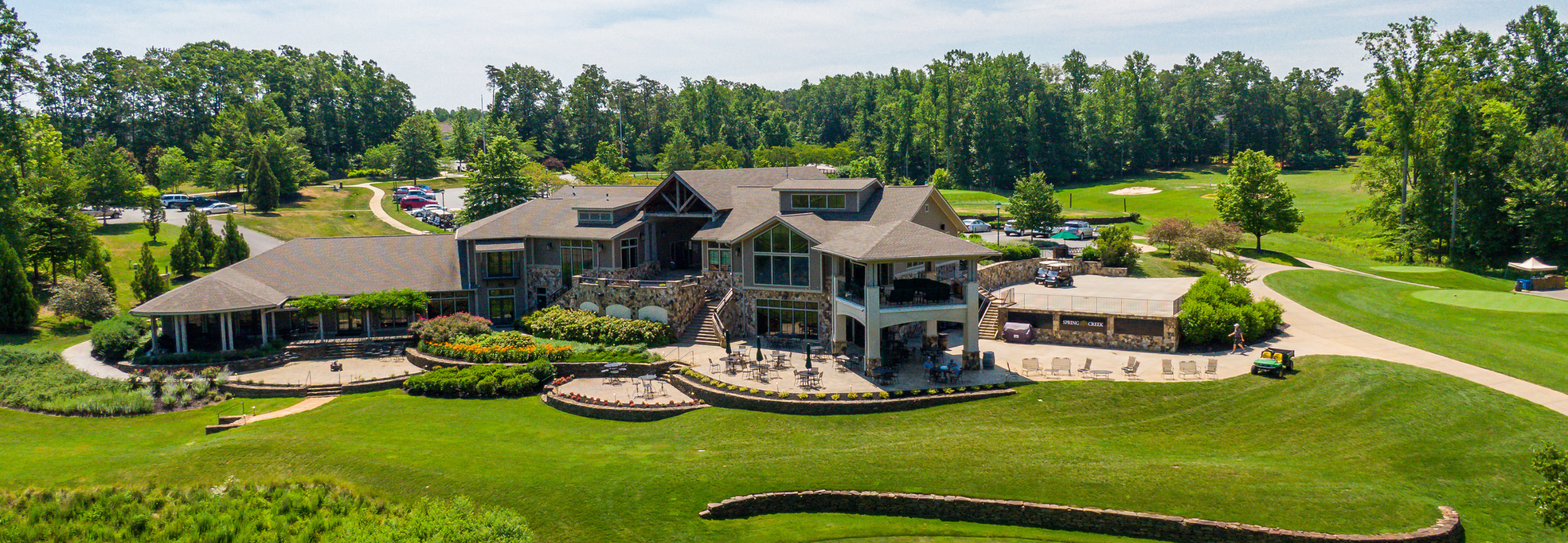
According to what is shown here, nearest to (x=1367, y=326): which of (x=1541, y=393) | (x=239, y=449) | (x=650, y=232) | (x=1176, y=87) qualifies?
(x=1541, y=393)

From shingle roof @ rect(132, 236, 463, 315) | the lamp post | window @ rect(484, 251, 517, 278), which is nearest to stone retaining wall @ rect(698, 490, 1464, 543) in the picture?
window @ rect(484, 251, 517, 278)

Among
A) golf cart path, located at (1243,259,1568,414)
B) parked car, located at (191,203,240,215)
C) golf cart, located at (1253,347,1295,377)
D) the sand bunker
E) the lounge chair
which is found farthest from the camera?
the sand bunker

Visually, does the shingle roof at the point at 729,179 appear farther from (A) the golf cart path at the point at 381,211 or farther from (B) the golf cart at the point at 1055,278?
(A) the golf cart path at the point at 381,211

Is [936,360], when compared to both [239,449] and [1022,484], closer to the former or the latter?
[1022,484]

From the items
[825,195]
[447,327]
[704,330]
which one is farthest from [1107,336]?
[447,327]

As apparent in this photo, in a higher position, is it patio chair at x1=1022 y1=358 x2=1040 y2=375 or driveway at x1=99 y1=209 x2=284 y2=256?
driveway at x1=99 y1=209 x2=284 y2=256

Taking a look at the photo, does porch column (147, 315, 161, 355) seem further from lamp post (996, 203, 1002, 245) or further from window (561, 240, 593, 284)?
lamp post (996, 203, 1002, 245)

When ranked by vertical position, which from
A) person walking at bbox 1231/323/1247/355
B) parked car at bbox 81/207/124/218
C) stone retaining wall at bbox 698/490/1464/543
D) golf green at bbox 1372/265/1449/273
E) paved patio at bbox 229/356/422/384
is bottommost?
stone retaining wall at bbox 698/490/1464/543
